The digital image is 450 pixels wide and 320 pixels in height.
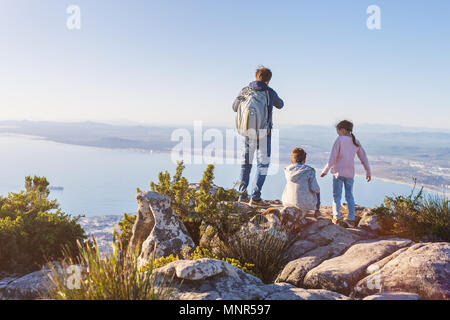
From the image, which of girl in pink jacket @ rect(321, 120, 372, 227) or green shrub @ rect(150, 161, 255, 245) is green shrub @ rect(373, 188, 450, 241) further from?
green shrub @ rect(150, 161, 255, 245)

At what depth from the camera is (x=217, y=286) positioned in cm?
414

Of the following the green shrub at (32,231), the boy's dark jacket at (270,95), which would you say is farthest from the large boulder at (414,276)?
the green shrub at (32,231)

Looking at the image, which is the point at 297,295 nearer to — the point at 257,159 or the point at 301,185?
the point at 301,185

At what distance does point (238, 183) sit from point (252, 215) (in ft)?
3.44

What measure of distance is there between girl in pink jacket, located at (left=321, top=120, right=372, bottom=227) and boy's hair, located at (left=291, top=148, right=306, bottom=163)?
1.89 ft

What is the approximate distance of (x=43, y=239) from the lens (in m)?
6.75

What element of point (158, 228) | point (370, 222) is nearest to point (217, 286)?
point (158, 228)

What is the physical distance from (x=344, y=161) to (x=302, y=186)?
1.17 meters

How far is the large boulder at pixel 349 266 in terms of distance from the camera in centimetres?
491

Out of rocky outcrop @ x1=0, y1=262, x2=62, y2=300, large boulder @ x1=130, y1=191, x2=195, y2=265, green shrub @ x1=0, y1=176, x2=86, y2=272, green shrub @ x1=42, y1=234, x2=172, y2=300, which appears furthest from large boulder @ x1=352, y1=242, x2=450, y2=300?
green shrub @ x1=0, y1=176, x2=86, y2=272

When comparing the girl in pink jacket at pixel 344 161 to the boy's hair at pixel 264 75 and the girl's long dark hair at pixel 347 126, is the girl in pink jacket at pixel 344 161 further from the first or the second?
the boy's hair at pixel 264 75

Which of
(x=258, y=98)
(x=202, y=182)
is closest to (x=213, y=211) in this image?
(x=202, y=182)
